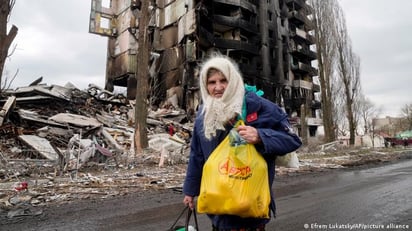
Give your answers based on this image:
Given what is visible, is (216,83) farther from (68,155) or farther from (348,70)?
(348,70)

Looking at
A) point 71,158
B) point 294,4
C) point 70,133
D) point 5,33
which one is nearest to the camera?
point 5,33

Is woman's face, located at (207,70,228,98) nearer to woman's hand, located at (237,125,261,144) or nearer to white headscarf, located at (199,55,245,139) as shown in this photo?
white headscarf, located at (199,55,245,139)

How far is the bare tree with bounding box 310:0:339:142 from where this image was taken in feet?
84.6

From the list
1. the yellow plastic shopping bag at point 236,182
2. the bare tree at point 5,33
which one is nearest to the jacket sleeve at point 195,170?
the yellow plastic shopping bag at point 236,182

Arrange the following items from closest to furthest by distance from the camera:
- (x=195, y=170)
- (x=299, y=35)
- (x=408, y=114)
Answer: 1. (x=195, y=170)
2. (x=299, y=35)
3. (x=408, y=114)

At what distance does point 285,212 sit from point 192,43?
27933 millimetres

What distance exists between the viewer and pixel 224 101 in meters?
1.85

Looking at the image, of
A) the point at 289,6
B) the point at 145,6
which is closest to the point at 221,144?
the point at 145,6

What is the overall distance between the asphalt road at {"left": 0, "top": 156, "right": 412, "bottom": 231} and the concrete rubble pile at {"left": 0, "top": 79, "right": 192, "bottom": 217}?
0.65 m

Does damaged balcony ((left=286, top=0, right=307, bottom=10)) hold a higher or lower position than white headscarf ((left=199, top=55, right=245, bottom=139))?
higher

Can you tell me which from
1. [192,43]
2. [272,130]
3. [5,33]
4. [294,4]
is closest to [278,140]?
[272,130]

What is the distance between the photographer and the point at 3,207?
17.8 ft

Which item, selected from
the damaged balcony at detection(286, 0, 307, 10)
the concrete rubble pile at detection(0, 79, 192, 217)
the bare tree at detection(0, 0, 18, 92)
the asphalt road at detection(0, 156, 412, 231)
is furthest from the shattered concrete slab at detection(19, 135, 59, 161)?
the damaged balcony at detection(286, 0, 307, 10)

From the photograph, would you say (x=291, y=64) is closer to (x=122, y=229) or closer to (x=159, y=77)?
(x=159, y=77)
